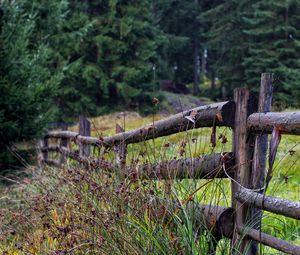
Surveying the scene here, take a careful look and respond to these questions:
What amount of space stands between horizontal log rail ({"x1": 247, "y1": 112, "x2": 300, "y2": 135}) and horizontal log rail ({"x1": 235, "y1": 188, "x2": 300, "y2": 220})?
38 centimetres

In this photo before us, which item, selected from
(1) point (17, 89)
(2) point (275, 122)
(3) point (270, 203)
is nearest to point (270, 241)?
(3) point (270, 203)

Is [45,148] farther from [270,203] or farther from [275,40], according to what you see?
[275,40]

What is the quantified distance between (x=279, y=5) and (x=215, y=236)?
23343mm

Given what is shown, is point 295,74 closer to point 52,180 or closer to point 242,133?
point 52,180

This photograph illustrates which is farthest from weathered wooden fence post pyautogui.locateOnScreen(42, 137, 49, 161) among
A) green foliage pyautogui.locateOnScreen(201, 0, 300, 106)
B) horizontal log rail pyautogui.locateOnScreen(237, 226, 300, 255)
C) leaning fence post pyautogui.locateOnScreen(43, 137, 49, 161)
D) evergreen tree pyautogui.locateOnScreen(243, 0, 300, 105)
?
evergreen tree pyautogui.locateOnScreen(243, 0, 300, 105)

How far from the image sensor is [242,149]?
9.81ft

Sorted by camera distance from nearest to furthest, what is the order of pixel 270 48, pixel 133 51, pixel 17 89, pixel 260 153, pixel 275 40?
pixel 260 153
pixel 17 89
pixel 270 48
pixel 133 51
pixel 275 40

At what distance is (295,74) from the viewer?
20.0 metres

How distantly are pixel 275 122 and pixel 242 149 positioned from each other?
401 mm

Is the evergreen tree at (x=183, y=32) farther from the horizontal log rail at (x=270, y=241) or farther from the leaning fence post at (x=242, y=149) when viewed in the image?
the horizontal log rail at (x=270, y=241)

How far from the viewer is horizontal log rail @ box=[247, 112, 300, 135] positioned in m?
2.52

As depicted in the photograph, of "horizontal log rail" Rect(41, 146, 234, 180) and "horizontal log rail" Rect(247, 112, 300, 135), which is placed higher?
"horizontal log rail" Rect(247, 112, 300, 135)

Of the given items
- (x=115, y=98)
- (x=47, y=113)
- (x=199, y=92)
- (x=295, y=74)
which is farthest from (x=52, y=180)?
(x=199, y=92)

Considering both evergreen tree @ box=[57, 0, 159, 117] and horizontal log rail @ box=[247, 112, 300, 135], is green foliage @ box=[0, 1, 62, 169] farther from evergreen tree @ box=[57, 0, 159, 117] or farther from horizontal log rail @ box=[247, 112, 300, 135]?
evergreen tree @ box=[57, 0, 159, 117]
